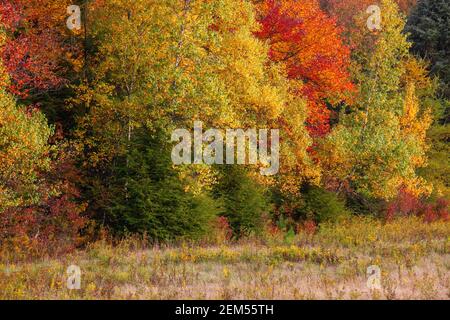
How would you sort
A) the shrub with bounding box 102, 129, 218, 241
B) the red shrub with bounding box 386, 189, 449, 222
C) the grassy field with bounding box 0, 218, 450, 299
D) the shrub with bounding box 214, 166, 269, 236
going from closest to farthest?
the grassy field with bounding box 0, 218, 450, 299, the shrub with bounding box 102, 129, 218, 241, the shrub with bounding box 214, 166, 269, 236, the red shrub with bounding box 386, 189, 449, 222

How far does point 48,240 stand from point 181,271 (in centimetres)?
664

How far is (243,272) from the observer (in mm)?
13633

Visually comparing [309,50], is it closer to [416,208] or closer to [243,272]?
[416,208]

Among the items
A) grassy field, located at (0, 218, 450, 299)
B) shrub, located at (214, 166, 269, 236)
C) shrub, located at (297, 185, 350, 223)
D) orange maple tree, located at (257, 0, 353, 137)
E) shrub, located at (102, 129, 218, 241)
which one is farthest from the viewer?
orange maple tree, located at (257, 0, 353, 137)

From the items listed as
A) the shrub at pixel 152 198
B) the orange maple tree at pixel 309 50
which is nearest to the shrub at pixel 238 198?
the shrub at pixel 152 198

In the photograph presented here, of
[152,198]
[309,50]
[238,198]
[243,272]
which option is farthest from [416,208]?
[243,272]

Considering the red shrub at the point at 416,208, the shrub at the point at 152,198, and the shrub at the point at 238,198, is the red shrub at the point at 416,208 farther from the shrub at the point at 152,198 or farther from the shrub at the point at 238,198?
the shrub at the point at 152,198

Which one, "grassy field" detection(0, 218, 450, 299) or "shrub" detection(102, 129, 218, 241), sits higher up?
"shrub" detection(102, 129, 218, 241)

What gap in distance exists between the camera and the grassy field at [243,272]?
10953mm

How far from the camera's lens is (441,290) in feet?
37.0

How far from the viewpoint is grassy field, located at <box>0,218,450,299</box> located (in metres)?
11.0

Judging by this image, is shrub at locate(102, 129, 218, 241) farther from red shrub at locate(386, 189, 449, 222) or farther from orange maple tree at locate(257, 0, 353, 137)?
red shrub at locate(386, 189, 449, 222)

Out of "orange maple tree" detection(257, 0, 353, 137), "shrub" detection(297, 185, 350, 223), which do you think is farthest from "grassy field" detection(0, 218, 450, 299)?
"orange maple tree" detection(257, 0, 353, 137)

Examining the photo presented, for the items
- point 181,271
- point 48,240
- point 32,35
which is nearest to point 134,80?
point 32,35
